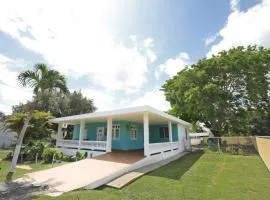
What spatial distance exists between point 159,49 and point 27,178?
37.2 feet

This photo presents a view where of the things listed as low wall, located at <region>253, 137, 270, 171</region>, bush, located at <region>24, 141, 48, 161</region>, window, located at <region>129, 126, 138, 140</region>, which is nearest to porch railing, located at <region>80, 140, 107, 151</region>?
bush, located at <region>24, 141, 48, 161</region>

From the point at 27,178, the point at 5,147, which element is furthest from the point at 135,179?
the point at 5,147

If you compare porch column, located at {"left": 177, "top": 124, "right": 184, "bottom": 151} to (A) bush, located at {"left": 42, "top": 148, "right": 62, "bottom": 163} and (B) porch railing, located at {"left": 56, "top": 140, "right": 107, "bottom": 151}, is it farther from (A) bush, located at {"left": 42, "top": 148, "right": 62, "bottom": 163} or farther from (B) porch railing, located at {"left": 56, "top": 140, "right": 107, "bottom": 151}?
(A) bush, located at {"left": 42, "top": 148, "right": 62, "bottom": 163}

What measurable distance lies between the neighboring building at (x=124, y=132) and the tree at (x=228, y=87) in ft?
13.1

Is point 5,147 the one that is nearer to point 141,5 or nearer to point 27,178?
point 27,178

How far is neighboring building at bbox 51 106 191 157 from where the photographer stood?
1307cm

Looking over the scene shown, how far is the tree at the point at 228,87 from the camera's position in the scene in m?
22.4

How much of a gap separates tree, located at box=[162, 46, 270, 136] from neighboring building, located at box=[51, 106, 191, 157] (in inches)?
157

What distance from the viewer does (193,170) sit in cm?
1069

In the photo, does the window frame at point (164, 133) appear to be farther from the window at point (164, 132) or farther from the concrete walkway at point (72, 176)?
the concrete walkway at point (72, 176)

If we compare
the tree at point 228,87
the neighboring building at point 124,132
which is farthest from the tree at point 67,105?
the tree at point 228,87

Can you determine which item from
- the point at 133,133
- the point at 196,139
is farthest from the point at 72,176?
the point at 196,139

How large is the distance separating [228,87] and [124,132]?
50.2ft

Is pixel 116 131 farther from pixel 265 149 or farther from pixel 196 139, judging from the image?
pixel 196 139
